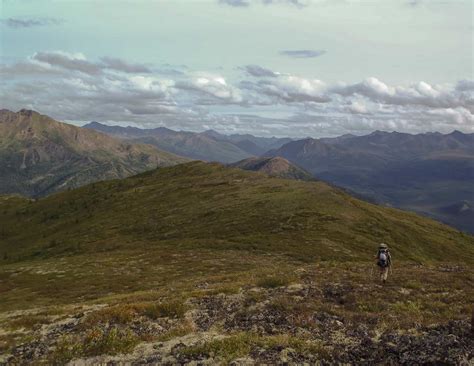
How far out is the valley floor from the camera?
60.4 feet

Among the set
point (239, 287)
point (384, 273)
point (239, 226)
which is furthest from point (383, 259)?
point (239, 226)

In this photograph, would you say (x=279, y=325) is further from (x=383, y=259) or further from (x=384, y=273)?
(x=383, y=259)

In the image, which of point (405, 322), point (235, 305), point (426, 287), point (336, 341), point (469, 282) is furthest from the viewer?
point (469, 282)

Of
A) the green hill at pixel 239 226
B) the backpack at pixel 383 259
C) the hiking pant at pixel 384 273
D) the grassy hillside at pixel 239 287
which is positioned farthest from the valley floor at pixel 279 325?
the green hill at pixel 239 226

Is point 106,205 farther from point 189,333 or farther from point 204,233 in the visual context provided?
point 189,333

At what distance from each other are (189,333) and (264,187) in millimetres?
112534

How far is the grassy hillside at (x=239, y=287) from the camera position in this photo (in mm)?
19766

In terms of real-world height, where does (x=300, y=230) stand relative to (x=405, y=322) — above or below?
below

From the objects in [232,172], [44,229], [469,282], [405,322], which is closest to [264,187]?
[232,172]

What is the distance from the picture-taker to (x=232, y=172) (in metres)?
181

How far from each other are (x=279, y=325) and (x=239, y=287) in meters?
9.11

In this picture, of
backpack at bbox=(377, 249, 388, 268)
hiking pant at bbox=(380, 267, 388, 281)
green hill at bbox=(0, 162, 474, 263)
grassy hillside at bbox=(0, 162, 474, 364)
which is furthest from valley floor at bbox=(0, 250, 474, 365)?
green hill at bbox=(0, 162, 474, 263)

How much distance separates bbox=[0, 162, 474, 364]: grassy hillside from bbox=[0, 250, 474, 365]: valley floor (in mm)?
96

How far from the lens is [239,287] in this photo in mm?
31641
